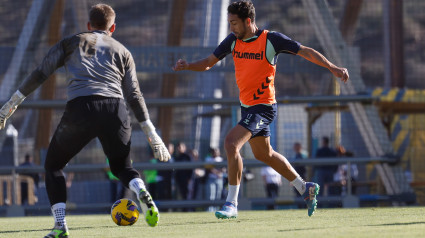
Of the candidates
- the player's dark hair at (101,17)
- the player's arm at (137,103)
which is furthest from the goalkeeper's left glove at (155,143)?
the player's dark hair at (101,17)

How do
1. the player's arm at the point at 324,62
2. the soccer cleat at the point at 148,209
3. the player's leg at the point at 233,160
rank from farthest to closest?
1. the player's leg at the point at 233,160
2. the player's arm at the point at 324,62
3. the soccer cleat at the point at 148,209

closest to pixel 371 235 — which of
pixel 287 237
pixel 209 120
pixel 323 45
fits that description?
pixel 287 237

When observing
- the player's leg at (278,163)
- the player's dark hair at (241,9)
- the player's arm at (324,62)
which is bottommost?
the player's leg at (278,163)

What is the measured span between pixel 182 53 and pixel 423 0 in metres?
5.80

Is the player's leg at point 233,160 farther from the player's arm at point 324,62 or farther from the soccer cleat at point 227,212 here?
the player's arm at point 324,62

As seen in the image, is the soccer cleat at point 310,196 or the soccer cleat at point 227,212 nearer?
the soccer cleat at point 227,212

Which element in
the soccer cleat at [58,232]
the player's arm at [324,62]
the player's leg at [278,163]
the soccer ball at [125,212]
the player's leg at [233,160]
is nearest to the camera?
the soccer cleat at [58,232]

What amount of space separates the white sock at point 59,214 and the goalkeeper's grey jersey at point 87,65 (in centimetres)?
84

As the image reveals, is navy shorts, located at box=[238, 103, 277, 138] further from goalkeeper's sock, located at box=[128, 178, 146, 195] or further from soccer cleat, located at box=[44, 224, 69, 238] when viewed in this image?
soccer cleat, located at box=[44, 224, 69, 238]

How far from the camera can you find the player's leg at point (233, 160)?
8.82 m

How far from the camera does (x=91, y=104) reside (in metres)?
7.20

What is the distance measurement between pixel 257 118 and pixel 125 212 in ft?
5.39

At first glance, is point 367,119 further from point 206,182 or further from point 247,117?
point 247,117

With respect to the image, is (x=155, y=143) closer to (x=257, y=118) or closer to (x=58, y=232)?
(x=58, y=232)
